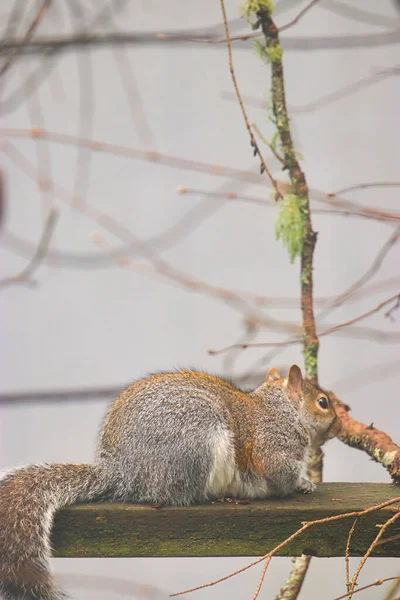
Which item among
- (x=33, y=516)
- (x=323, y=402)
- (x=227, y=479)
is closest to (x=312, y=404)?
(x=323, y=402)

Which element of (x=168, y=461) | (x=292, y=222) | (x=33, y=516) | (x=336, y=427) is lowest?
(x=33, y=516)

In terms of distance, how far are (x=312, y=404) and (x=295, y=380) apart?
57 millimetres

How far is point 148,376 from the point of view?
1.38m

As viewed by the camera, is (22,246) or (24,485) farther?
(22,246)

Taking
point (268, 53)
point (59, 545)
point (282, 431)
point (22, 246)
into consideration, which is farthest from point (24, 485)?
point (22, 246)

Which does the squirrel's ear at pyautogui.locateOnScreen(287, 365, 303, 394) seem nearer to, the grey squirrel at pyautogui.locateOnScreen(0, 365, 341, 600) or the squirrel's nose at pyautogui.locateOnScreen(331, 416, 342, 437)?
the grey squirrel at pyautogui.locateOnScreen(0, 365, 341, 600)

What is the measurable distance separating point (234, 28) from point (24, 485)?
4.67 ft

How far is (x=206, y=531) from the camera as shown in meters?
1.14

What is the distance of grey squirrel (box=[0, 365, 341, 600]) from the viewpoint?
108 cm

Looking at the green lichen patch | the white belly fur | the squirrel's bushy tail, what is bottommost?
the squirrel's bushy tail

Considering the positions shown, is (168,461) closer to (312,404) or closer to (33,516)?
(33,516)

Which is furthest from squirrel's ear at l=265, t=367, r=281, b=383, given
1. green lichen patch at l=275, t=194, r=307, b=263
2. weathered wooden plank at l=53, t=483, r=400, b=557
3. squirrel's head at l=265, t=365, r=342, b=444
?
weathered wooden plank at l=53, t=483, r=400, b=557

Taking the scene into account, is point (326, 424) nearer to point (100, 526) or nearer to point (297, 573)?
point (297, 573)

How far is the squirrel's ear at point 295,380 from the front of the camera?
1396mm
